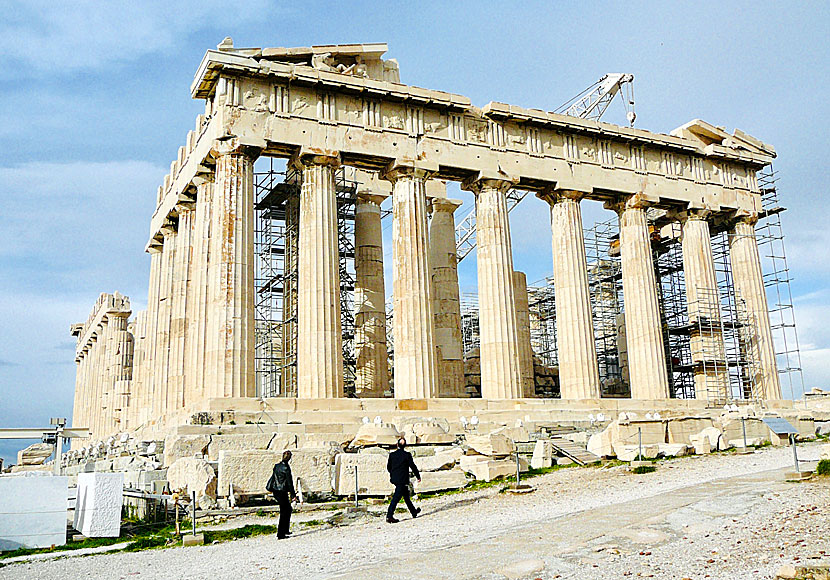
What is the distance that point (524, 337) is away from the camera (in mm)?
36500

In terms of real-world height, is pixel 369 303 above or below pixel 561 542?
above

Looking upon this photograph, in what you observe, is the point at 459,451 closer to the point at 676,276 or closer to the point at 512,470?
the point at 512,470

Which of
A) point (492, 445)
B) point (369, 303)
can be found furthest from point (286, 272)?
point (492, 445)

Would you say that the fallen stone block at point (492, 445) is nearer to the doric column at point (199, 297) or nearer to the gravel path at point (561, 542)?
the gravel path at point (561, 542)

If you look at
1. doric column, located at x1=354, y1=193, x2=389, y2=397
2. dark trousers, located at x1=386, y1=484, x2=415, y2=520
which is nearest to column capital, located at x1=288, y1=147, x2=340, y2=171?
doric column, located at x1=354, y1=193, x2=389, y2=397

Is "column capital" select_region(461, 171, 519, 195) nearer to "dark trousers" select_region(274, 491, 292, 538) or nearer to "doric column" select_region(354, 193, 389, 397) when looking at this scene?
"doric column" select_region(354, 193, 389, 397)

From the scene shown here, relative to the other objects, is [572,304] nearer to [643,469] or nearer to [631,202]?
[631,202]

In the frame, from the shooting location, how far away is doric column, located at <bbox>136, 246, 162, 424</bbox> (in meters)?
33.9

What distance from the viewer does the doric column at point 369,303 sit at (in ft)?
104

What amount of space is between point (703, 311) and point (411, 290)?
13830mm

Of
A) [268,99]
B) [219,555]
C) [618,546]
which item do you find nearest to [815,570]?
[618,546]

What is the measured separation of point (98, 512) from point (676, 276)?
33.8 m

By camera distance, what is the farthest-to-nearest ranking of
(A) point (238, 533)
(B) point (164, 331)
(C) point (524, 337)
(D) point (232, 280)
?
(C) point (524, 337) < (B) point (164, 331) < (D) point (232, 280) < (A) point (238, 533)

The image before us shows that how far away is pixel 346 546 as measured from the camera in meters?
11.9
